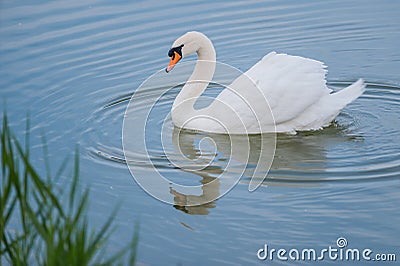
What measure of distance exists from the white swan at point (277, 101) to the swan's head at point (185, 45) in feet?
1.99

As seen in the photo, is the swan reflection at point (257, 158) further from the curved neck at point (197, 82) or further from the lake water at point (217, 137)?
the curved neck at point (197, 82)

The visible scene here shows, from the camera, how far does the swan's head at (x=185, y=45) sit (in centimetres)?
830

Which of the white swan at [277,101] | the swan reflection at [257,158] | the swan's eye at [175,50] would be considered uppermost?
the swan's eye at [175,50]

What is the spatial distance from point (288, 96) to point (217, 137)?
0.69 m

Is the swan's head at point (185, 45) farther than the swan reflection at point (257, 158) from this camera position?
Yes

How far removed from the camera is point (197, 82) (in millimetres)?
8539

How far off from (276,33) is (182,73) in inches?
53.2

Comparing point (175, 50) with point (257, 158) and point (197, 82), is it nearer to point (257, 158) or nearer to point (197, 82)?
point (197, 82)

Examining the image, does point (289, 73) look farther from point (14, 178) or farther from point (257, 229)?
point (14, 178)

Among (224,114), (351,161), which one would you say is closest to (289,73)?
(224,114)

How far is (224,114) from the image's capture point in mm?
7805

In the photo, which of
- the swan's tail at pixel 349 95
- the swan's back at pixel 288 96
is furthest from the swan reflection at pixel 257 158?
the swan's tail at pixel 349 95

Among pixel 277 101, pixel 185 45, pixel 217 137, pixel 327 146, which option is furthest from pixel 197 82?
pixel 327 146

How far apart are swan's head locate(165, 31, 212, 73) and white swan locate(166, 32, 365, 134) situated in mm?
607
